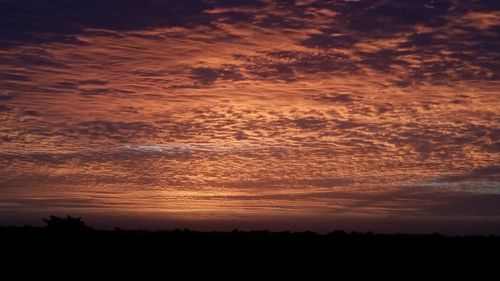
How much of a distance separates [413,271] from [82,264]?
13.8 metres

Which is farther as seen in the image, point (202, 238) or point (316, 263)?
point (202, 238)

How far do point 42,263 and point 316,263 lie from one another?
38.9ft

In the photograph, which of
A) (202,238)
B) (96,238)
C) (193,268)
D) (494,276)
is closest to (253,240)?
(202,238)

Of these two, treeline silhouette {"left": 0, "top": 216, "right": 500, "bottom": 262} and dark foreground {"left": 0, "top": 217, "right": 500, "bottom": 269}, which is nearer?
dark foreground {"left": 0, "top": 217, "right": 500, "bottom": 269}

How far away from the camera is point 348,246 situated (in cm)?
4122

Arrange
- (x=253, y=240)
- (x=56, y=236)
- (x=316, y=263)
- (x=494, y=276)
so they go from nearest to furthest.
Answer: (x=494, y=276) → (x=316, y=263) → (x=56, y=236) → (x=253, y=240)

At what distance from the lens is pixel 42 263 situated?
94.7ft

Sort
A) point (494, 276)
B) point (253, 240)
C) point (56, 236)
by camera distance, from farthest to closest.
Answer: point (253, 240), point (56, 236), point (494, 276)

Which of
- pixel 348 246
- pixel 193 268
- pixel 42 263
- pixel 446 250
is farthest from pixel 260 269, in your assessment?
pixel 446 250

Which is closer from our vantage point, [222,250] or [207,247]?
[222,250]

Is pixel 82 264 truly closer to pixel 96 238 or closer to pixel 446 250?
pixel 96 238

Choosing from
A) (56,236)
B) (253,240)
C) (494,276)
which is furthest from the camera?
(253,240)

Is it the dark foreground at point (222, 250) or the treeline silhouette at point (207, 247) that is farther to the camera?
the treeline silhouette at point (207, 247)

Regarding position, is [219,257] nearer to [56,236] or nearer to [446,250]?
[56,236]
